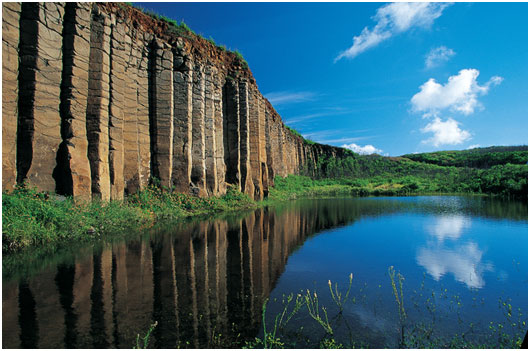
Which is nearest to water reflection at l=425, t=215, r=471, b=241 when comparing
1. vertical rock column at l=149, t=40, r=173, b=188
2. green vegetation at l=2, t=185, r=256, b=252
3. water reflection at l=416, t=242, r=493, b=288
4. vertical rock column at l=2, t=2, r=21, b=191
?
water reflection at l=416, t=242, r=493, b=288

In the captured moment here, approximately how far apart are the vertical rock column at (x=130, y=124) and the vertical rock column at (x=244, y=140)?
9716mm

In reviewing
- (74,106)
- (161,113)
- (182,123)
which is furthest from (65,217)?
(182,123)

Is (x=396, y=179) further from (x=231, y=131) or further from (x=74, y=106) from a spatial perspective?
(x=74, y=106)

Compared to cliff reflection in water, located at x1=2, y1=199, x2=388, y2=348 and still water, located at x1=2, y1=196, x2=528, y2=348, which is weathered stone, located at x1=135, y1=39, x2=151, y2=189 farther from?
cliff reflection in water, located at x1=2, y1=199, x2=388, y2=348

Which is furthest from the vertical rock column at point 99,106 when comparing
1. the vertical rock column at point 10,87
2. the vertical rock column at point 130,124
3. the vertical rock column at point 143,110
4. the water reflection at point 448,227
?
the water reflection at point 448,227

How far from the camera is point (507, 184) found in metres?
33.5

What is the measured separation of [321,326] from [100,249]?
6.17 metres

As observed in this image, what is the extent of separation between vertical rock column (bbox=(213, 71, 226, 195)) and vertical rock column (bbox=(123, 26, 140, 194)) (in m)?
6.68

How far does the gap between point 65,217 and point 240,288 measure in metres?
6.16

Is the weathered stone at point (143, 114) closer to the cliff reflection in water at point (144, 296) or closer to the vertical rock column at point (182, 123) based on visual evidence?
the vertical rock column at point (182, 123)

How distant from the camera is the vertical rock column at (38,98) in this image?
987 cm

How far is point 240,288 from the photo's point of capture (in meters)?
5.55

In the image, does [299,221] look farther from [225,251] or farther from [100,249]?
[100,249]

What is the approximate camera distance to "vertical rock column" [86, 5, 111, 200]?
11766mm
